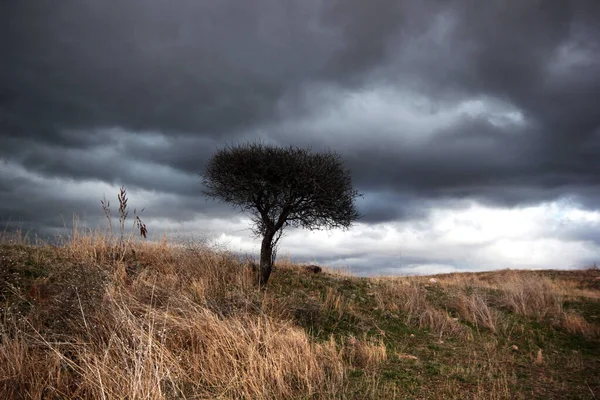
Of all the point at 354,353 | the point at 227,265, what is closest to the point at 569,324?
the point at 354,353

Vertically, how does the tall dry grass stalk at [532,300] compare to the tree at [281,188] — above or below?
below

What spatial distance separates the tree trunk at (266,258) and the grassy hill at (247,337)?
0.37 metres

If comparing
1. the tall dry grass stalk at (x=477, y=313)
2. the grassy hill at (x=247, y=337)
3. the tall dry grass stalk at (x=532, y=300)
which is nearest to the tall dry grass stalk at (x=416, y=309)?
Result: the grassy hill at (x=247, y=337)

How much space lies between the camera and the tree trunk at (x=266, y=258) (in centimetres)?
1293

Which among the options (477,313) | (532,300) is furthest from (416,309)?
(532,300)

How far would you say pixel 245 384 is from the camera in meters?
5.56

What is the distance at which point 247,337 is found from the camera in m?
6.69

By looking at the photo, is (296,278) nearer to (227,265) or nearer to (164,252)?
(227,265)

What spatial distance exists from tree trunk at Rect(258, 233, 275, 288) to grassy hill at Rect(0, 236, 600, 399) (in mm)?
372

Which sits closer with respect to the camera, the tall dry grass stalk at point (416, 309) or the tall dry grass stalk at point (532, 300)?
the tall dry grass stalk at point (416, 309)

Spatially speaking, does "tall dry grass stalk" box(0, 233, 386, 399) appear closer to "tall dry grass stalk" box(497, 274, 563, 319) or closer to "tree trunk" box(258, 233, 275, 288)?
"tree trunk" box(258, 233, 275, 288)

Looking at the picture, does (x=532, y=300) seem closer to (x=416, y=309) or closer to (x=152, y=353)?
(x=416, y=309)

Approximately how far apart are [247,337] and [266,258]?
21.0 ft

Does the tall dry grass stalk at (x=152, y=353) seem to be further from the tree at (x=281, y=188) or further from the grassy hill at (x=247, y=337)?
the tree at (x=281, y=188)
